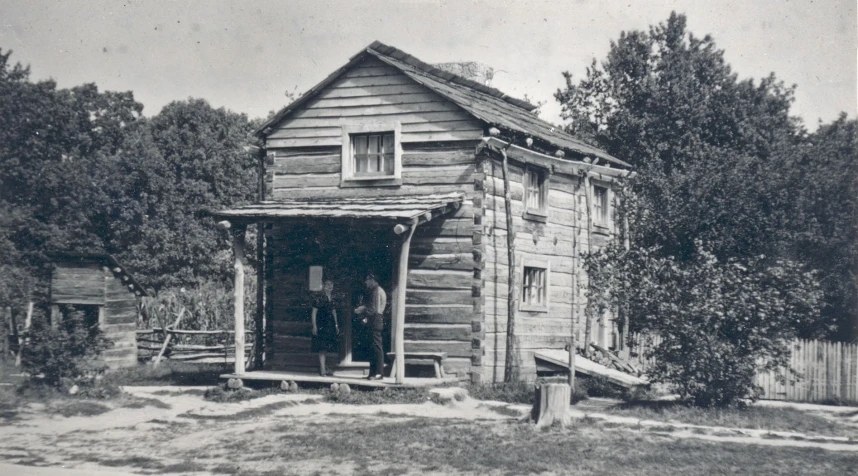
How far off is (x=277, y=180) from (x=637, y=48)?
20.3 metres

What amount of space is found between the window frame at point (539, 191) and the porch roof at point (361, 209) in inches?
96.2

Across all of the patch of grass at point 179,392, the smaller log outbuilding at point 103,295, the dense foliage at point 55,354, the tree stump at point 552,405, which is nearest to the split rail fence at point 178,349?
the smaller log outbuilding at point 103,295

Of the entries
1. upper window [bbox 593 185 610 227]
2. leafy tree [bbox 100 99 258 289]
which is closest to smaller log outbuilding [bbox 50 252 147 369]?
upper window [bbox 593 185 610 227]

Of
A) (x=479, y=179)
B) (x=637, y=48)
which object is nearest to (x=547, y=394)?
(x=479, y=179)

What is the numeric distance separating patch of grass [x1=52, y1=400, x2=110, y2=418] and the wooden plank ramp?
33.3 feet

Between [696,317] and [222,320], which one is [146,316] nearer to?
[222,320]

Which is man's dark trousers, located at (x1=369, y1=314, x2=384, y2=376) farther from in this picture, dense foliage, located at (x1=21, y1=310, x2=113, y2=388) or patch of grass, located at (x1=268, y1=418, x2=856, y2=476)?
dense foliage, located at (x1=21, y1=310, x2=113, y2=388)

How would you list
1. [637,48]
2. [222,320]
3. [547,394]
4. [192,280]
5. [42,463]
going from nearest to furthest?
[42,463] → [547,394] → [222,320] → [637,48] → [192,280]

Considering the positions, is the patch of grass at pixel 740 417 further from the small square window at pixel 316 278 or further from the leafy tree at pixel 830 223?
the leafy tree at pixel 830 223

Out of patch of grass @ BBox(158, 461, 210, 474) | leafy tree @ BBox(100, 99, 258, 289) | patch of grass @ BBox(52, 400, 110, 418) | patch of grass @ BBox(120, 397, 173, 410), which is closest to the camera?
patch of grass @ BBox(158, 461, 210, 474)

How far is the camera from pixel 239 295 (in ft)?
57.5

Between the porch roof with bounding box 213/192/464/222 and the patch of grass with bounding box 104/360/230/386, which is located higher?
the porch roof with bounding box 213/192/464/222

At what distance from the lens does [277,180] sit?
20.0 meters

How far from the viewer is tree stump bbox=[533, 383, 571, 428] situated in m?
12.8
